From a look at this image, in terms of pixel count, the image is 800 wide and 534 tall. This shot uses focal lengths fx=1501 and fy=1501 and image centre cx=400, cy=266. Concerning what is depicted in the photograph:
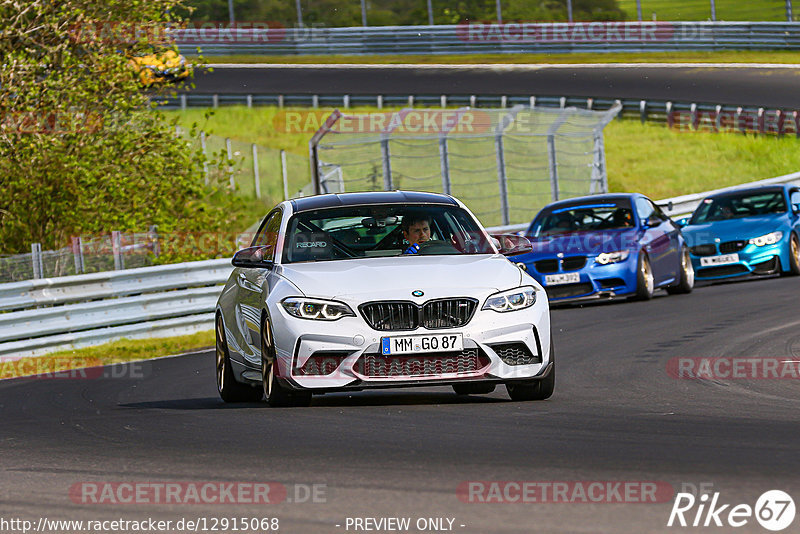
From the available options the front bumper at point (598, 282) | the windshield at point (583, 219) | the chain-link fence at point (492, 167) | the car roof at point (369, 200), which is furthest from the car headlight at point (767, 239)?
the car roof at point (369, 200)

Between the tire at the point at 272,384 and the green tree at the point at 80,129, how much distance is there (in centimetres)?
1299

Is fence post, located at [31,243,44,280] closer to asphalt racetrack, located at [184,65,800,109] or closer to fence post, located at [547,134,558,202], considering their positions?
fence post, located at [547,134,558,202]

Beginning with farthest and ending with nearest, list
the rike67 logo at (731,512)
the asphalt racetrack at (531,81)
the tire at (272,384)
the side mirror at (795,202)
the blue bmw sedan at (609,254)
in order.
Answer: the asphalt racetrack at (531,81) → the side mirror at (795,202) → the blue bmw sedan at (609,254) → the tire at (272,384) → the rike67 logo at (731,512)

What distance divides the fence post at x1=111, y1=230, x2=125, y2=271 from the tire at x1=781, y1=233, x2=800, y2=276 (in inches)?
370

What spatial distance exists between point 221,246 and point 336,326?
50.7 ft

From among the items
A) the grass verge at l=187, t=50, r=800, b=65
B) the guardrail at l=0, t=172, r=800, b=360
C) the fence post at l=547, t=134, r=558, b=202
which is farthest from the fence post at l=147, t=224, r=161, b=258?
the grass verge at l=187, t=50, r=800, b=65

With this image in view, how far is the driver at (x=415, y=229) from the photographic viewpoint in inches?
413

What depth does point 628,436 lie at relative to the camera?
7938mm

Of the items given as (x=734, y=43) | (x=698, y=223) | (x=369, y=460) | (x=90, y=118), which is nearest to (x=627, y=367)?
(x=369, y=460)

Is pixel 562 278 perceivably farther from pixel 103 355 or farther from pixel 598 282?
pixel 103 355

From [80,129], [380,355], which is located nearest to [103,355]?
[80,129]

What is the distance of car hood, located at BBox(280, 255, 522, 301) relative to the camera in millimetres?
9492

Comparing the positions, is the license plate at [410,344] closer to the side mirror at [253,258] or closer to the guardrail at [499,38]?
the side mirror at [253,258]

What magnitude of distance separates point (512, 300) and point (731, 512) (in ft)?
13.3
